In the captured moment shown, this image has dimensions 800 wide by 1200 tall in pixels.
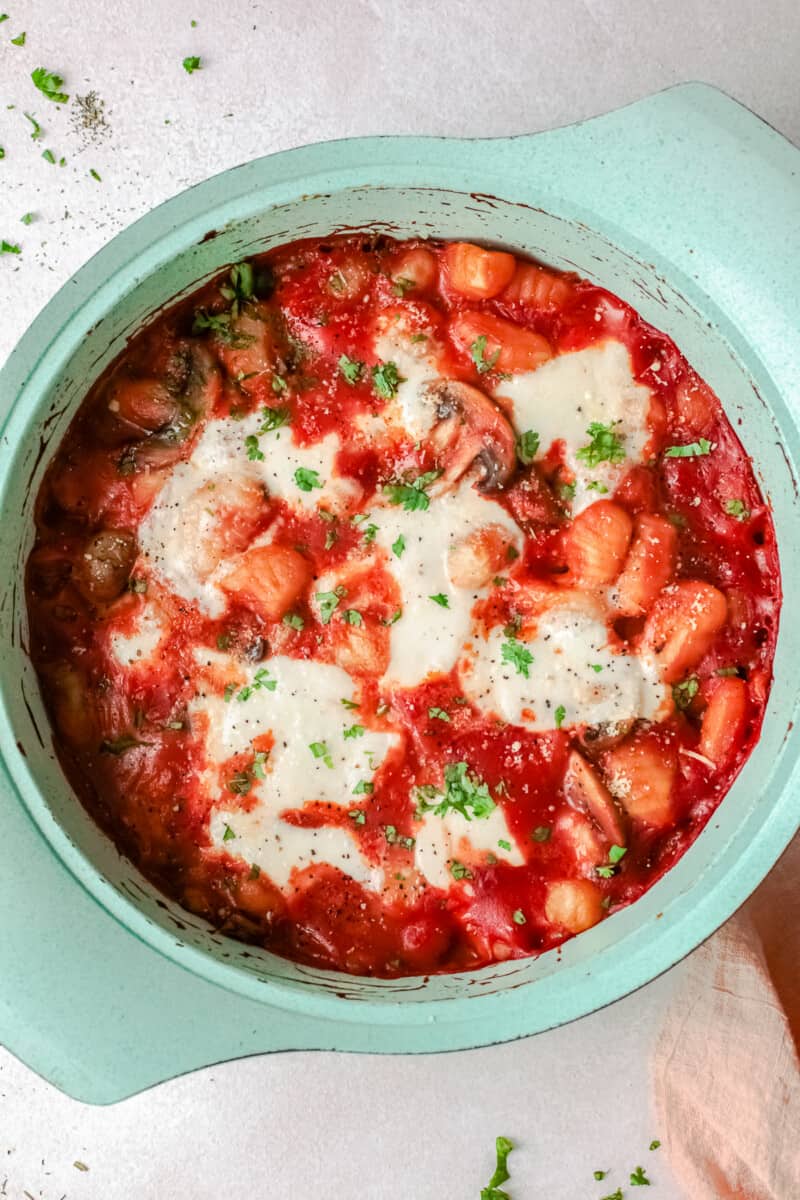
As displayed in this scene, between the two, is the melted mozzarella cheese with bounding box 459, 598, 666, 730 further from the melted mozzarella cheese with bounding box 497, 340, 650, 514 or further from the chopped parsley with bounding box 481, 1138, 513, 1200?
the chopped parsley with bounding box 481, 1138, 513, 1200

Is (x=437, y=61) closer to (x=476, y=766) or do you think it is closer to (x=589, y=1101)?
(x=476, y=766)

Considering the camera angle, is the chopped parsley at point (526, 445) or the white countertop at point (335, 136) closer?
the chopped parsley at point (526, 445)

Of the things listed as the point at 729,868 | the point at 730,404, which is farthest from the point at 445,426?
the point at 729,868

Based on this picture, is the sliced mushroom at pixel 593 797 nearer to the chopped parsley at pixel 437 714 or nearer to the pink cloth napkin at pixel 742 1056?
the chopped parsley at pixel 437 714

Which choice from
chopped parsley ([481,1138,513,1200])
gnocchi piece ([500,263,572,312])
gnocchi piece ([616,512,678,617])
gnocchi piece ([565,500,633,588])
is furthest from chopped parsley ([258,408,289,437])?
chopped parsley ([481,1138,513,1200])

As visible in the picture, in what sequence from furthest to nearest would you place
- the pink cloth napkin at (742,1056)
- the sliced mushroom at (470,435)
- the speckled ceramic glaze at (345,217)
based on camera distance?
the pink cloth napkin at (742,1056)
the sliced mushroom at (470,435)
the speckled ceramic glaze at (345,217)

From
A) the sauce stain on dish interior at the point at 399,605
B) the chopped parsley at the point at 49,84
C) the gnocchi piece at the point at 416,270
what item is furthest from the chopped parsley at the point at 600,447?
the chopped parsley at the point at 49,84
